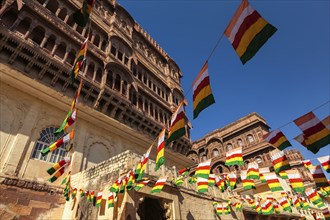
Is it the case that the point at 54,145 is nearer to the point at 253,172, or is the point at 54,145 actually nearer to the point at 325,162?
the point at 253,172

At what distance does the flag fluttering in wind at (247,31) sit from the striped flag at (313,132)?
4.25 m

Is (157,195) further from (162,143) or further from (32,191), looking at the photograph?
(32,191)

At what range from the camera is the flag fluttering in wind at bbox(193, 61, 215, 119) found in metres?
5.95

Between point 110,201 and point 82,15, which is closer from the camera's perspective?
point 82,15

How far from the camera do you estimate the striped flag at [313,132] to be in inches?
272

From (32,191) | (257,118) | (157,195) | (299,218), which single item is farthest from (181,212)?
(257,118)

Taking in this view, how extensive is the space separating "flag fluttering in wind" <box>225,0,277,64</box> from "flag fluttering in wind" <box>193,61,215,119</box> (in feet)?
3.75

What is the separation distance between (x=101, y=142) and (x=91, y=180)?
5.13 m

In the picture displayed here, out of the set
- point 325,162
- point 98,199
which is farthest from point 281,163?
point 98,199

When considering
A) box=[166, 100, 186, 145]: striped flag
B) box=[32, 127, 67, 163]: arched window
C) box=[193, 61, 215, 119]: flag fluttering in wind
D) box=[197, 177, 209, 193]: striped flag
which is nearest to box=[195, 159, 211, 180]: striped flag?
box=[197, 177, 209, 193]: striped flag

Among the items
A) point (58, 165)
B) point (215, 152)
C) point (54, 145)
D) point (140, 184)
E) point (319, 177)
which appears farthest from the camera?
point (215, 152)

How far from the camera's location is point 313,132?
7.13m

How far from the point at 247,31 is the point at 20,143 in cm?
1175

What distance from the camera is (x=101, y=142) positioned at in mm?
15211
